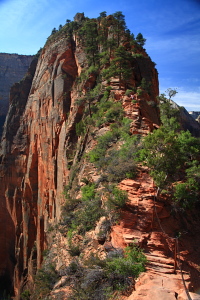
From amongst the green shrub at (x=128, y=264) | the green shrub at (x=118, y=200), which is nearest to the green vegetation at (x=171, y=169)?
the green shrub at (x=118, y=200)

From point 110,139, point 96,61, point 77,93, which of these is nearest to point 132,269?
point 110,139

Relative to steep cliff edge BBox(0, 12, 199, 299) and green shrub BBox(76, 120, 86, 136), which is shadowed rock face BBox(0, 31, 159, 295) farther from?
green shrub BBox(76, 120, 86, 136)

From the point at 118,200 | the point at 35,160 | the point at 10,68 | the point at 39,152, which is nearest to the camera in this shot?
the point at 118,200

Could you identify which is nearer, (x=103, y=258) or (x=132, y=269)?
(x=132, y=269)

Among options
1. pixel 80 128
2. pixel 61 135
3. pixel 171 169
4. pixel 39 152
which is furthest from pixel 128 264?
pixel 39 152

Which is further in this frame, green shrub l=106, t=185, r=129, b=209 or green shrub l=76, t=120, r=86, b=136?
green shrub l=76, t=120, r=86, b=136

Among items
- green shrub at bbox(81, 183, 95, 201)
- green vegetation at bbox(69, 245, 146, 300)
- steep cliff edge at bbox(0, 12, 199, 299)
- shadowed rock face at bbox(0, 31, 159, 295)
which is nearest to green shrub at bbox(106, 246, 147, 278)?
green vegetation at bbox(69, 245, 146, 300)

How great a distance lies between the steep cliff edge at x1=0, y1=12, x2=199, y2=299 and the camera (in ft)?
60.6

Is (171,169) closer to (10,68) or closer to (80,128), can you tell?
(80,128)

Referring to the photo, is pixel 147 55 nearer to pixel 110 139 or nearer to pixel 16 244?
pixel 110 139

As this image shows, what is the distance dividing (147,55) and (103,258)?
2683 cm

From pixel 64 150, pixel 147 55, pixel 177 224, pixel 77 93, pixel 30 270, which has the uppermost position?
pixel 147 55

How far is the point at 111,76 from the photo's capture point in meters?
24.7

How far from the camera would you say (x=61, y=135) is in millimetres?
28625
